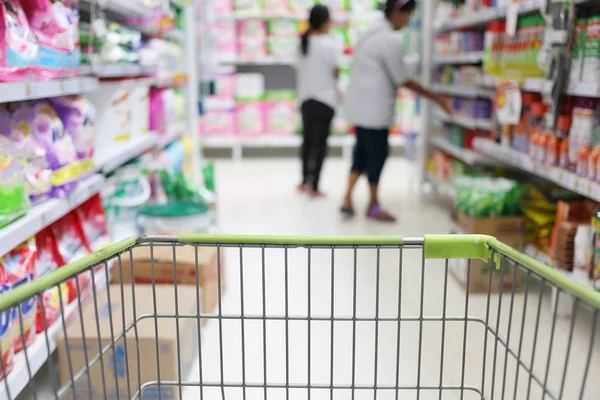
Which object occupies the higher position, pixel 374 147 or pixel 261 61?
pixel 261 61

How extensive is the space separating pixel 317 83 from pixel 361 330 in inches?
122

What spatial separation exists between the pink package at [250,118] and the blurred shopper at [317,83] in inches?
72.2

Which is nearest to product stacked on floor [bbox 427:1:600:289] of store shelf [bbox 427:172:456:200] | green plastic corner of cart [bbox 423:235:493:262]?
store shelf [bbox 427:172:456:200]

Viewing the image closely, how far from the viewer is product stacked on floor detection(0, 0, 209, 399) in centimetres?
176

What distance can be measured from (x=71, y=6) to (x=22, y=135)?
0.70m

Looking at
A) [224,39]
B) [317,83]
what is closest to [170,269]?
[317,83]

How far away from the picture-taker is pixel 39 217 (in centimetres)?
191

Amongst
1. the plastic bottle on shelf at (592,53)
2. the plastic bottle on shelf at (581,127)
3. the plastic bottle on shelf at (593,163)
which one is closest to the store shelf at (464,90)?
the plastic bottle on shelf at (581,127)

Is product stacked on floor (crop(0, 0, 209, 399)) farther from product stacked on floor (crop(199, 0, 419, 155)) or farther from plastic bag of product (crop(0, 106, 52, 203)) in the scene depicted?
product stacked on floor (crop(199, 0, 419, 155))

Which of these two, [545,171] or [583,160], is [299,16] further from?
[583,160]

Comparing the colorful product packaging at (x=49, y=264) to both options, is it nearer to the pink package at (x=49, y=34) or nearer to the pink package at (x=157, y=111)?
the pink package at (x=49, y=34)

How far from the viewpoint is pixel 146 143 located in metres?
3.60

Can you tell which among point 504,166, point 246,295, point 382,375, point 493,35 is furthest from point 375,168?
point 382,375

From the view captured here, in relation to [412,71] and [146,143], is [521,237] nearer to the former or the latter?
[146,143]
